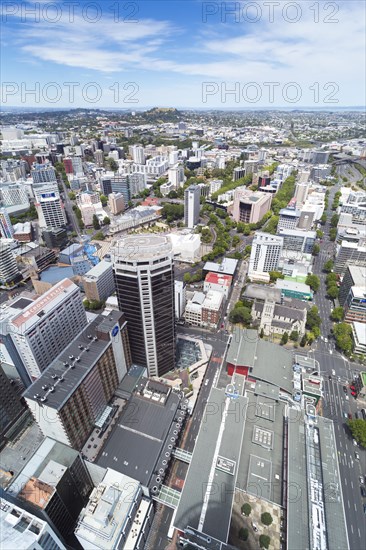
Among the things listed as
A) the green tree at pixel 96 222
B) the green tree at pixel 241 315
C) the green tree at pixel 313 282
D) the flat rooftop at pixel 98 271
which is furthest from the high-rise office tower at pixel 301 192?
the flat rooftop at pixel 98 271

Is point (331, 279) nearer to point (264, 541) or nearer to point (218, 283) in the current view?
point (218, 283)

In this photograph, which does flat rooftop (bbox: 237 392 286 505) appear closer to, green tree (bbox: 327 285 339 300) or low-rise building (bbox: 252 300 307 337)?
low-rise building (bbox: 252 300 307 337)

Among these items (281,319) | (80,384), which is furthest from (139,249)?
(281,319)

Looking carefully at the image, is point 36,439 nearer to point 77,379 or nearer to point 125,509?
point 77,379

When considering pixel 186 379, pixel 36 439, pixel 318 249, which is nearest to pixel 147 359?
pixel 186 379

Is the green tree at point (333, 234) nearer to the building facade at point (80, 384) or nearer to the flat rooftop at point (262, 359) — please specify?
the flat rooftop at point (262, 359)
